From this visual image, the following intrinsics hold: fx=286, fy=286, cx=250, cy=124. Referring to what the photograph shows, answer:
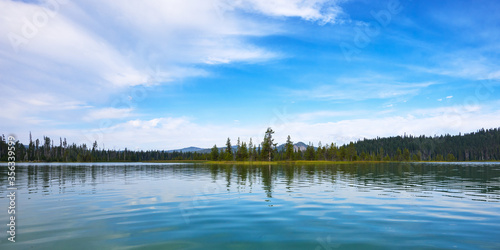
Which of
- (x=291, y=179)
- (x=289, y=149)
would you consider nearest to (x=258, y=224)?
(x=291, y=179)

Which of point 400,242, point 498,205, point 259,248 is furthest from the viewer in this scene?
point 498,205

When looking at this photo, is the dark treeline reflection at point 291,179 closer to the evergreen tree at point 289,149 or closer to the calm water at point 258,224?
the calm water at point 258,224

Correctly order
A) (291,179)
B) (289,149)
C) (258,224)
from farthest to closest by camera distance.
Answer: (289,149) → (291,179) → (258,224)

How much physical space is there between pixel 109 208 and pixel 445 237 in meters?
21.0

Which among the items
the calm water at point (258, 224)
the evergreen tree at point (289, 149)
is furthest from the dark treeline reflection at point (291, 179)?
the evergreen tree at point (289, 149)

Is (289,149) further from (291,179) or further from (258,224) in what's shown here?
(258,224)

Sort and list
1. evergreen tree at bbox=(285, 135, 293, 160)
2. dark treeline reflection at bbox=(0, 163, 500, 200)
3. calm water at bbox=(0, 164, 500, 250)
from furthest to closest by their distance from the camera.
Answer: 1. evergreen tree at bbox=(285, 135, 293, 160)
2. dark treeline reflection at bbox=(0, 163, 500, 200)
3. calm water at bbox=(0, 164, 500, 250)

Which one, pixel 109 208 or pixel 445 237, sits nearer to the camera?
pixel 445 237

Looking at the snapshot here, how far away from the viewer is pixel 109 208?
21.1 m

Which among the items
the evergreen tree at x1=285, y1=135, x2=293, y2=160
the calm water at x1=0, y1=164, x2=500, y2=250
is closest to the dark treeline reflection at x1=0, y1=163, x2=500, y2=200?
the calm water at x1=0, y1=164, x2=500, y2=250

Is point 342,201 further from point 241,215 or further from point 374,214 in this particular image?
point 241,215

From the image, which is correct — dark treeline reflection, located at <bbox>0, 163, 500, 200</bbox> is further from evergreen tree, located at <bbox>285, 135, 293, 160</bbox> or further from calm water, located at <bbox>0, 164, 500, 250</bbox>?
evergreen tree, located at <bbox>285, 135, 293, 160</bbox>

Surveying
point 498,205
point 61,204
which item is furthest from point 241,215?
point 498,205

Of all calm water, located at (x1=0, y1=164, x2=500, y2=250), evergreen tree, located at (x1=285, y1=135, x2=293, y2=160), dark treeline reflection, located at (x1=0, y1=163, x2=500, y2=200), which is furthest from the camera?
evergreen tree, located at (x1=285, y1=135, x2=293, y2=160)
